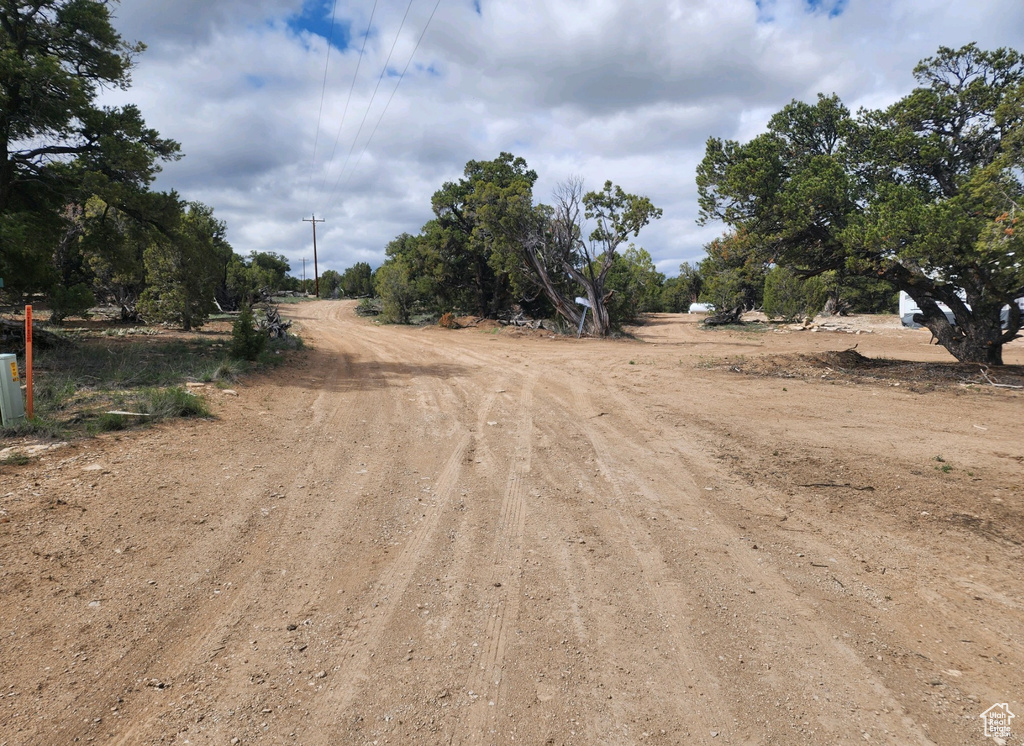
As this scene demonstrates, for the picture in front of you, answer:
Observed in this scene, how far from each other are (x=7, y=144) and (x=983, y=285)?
64.0 feet

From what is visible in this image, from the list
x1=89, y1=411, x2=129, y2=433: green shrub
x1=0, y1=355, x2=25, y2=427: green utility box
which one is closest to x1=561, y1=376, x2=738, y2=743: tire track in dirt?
x1=89, y1=411, x2=129, y2=433: green shrub

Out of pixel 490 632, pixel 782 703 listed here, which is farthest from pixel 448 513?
pixel 782 703

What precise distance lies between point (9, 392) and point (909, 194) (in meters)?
14.6

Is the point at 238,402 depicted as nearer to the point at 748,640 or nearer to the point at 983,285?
the point at 748,640

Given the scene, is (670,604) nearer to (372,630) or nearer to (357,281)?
(372,630)

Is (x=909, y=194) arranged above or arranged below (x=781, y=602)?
above

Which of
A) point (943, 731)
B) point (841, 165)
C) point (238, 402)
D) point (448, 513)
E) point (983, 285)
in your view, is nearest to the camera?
point (943, 731)

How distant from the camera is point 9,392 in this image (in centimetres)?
552

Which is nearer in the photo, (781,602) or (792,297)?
Answer: (781,602)

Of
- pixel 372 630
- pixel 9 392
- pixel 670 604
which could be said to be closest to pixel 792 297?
pixel 670 604

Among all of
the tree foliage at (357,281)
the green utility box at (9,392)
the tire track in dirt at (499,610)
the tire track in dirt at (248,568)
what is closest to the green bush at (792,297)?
the tire track in dirt at (499,610)

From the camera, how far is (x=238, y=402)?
7859mm

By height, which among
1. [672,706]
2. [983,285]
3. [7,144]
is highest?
[7,144]

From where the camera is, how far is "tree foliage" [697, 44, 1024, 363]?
31.7ft
